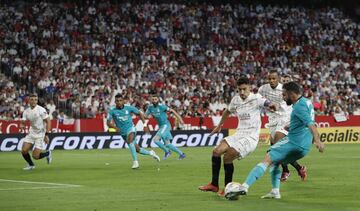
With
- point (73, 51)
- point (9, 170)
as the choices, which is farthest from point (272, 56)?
point (9, 170)

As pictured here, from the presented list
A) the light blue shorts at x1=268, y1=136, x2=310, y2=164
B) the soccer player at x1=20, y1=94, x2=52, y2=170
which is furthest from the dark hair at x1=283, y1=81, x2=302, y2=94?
the soccer player at x1=20, y1=94, x2=52, y2=170

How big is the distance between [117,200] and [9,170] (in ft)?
35.0

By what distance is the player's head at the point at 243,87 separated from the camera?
16.2 m

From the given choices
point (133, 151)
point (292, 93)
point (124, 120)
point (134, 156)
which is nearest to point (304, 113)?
point (292, 93)

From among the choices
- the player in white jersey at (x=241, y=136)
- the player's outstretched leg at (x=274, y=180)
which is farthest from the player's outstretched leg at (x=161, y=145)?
the player's outstretched leg at (x=274, y=180)

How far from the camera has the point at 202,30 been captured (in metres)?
53.4

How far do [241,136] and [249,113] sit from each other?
54 cm

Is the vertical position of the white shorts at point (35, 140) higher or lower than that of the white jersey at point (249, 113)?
lower

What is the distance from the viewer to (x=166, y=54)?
49.7 m

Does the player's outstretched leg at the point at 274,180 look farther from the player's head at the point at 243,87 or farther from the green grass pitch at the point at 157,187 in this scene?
the player's head at the point at 243,87

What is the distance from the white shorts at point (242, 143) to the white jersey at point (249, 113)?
0.10 metres

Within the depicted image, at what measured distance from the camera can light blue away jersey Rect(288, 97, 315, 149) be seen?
14.5m

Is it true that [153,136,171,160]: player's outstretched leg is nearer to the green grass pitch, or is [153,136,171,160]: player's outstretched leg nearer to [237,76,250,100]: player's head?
the green grass pitch

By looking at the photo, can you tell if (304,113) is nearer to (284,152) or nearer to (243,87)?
(284,152)
